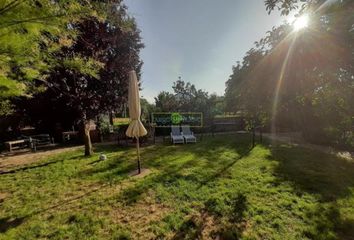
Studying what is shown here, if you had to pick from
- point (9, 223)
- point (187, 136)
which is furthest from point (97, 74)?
point (187, 136)

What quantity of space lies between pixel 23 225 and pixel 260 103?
8691mm

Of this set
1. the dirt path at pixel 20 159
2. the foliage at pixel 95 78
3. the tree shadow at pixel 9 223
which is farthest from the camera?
the dirt path at pixel 20 159

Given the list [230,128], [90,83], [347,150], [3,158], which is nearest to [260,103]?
[347,150]

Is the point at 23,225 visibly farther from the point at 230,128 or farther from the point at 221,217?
the point at 230,128

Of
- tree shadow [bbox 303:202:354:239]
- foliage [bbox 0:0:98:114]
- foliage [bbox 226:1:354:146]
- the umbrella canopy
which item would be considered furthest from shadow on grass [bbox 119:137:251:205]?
foliage [bbox 0:0:98:114]

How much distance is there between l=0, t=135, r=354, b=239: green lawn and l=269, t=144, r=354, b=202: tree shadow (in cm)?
3

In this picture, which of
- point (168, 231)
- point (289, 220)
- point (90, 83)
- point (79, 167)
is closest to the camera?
point (168, 231)

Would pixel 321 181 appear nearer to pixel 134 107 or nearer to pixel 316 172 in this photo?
pixel 316 172

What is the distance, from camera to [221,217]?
14.4 feet

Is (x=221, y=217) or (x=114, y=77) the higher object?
(x=114, y=77)

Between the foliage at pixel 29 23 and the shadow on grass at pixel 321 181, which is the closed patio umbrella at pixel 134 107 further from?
the shadow on grass at pixel 321 181

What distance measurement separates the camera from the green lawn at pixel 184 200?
397 cm

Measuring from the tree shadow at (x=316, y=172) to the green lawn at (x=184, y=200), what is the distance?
1.1 inches

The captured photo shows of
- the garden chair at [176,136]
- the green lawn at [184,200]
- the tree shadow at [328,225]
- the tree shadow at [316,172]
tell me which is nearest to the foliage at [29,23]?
the green lawn at [184,200]
